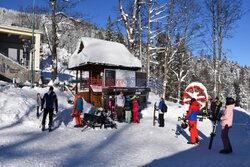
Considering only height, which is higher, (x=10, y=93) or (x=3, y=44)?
(x=3, y=44)

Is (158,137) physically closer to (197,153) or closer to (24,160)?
(197,153)

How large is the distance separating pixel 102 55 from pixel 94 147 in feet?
29.3

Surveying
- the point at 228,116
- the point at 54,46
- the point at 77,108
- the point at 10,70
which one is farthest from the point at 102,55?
the point at 10,70

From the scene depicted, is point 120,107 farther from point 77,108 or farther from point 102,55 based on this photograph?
point 102,55

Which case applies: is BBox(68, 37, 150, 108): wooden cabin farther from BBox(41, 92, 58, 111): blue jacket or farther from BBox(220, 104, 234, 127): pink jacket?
BBox(220, 104, 234, 127): pink jacket

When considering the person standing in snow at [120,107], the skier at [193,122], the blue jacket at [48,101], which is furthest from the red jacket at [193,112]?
the blue jacket at [48,101]

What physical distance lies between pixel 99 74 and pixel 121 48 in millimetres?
3078

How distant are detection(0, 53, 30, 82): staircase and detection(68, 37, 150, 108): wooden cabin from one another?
909cm

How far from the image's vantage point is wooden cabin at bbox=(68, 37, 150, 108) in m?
13.3

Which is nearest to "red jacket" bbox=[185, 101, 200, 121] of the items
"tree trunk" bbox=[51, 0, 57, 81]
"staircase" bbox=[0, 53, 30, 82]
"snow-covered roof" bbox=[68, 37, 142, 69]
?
"snow-covered roof" bbox=[68, 37, 142, 69]

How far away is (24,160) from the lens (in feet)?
15.5

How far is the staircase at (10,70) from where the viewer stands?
2052 cm

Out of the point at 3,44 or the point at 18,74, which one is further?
the point at 3,44

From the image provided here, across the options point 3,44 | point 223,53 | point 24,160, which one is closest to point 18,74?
point 3,44
